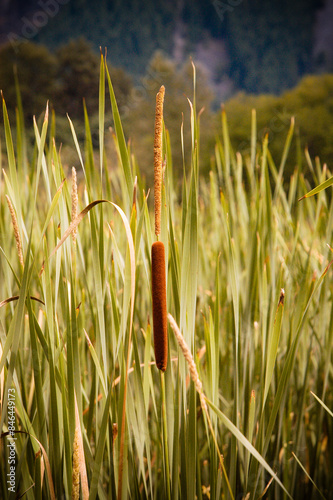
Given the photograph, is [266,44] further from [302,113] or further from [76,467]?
[76,467]

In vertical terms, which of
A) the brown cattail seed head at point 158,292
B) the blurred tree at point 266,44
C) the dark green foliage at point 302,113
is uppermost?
the blurred tree at point 266,44

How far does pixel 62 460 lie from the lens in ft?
1.05

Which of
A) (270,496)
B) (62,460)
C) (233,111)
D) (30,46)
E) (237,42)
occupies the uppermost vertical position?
(237,42)

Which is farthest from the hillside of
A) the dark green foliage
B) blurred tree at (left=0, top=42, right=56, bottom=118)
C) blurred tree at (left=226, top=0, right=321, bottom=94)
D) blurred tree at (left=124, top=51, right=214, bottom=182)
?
blurred tree at (left=0, top=42, right=56, bottom=118)

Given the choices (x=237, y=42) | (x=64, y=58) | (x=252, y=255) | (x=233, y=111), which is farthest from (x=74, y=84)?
(x=237, y=42)

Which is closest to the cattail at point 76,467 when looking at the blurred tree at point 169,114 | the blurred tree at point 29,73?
the blurred tree at point 29,73

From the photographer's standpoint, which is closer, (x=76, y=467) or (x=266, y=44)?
(x=76, y=467)

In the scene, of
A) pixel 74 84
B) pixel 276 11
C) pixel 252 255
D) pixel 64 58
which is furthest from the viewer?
pixel 276 11

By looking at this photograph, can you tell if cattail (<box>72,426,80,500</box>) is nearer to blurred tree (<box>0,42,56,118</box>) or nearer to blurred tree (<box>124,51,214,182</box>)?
blurred tree (<box>0,42,56,118</box>)

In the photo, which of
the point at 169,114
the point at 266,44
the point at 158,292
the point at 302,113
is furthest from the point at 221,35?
the point at 158,292

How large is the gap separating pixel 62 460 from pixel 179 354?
143 mm

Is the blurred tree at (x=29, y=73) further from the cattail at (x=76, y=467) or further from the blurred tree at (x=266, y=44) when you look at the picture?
the blurred tree at (x=266, y=44)

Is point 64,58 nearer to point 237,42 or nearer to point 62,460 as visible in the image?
point 62,460

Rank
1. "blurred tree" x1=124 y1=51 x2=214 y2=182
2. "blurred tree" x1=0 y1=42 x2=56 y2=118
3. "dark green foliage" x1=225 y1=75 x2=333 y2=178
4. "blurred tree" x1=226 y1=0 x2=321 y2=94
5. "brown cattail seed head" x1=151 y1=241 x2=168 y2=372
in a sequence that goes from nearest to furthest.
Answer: "brown cattail seed head" x1=151 y1=241 x2=168 y2=372, "blurred tree" x1=0 y1=42 x2=56 y2=118, "blurred tree" x1=124 y1=51 x2=214 y2=182, "dark green foliage" x1=225 y1=75 x2=333 y2=178, "blurred tree" x1=226 y1=0 x2=321 y2=94
